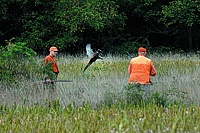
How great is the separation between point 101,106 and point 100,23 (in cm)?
1897

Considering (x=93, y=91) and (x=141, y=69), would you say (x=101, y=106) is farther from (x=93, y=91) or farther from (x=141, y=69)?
(x=93, y=91)

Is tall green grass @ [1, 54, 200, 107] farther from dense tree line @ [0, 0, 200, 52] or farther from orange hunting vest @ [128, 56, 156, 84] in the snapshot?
dense tree line @ [0, 0, 200, 52]

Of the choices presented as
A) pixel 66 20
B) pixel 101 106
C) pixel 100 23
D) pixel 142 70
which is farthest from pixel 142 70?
pixel 66 20

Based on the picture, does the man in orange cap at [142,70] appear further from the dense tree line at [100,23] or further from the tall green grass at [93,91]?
the dense tree line at [100,23]

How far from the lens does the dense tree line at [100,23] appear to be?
1194 inches

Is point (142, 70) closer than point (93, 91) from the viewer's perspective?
Yes

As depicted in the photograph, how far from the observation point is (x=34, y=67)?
13.6 metres

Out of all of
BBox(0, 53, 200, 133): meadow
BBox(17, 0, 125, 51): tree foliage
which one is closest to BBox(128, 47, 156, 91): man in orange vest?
BBox(0, 53, 200, 133): meadow

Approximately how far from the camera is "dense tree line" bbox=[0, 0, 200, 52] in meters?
30.3

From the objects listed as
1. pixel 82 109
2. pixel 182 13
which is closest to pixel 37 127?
pixel 82 109

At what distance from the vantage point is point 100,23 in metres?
29.5

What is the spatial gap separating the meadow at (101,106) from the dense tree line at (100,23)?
11.4 m

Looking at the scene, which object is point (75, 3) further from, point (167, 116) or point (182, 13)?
point (167, 116)

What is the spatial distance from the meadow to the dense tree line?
11395mm
